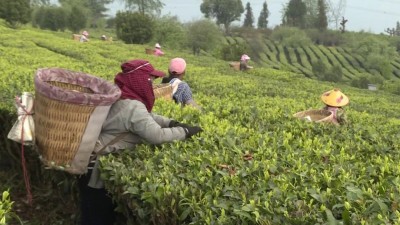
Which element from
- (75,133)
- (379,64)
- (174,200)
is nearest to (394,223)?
(174,200)

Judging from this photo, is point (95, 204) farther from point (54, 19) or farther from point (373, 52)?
point (373, 52)

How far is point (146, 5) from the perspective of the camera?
6912 cm

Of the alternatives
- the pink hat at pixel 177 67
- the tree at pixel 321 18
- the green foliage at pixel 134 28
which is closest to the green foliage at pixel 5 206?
the pink hat at pixel 177 67

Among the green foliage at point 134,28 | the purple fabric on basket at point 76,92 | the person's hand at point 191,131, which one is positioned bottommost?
the green foliage at point 134,28

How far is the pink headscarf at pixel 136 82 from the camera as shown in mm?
3699

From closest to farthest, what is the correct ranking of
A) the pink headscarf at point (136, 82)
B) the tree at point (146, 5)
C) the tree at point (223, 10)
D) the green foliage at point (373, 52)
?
the pink headscarf at point (136, 82) < the tree at point (146, 5) < the green foliage at point (373, 52) < the tree at point (223, 10)

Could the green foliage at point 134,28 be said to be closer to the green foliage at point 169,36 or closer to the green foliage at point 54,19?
the green foliage at point 169,36

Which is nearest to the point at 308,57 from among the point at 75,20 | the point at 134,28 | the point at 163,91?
the point at 75,20

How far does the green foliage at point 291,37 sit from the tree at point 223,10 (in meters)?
13.3

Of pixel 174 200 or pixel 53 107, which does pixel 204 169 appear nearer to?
pixel 174 200

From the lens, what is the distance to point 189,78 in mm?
12617

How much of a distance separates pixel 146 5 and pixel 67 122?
67959mm

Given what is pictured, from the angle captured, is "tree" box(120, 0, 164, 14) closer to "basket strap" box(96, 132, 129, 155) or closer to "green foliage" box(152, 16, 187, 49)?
"green foliage" box(152, 16, 187, 49)

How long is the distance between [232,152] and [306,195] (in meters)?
1.05
